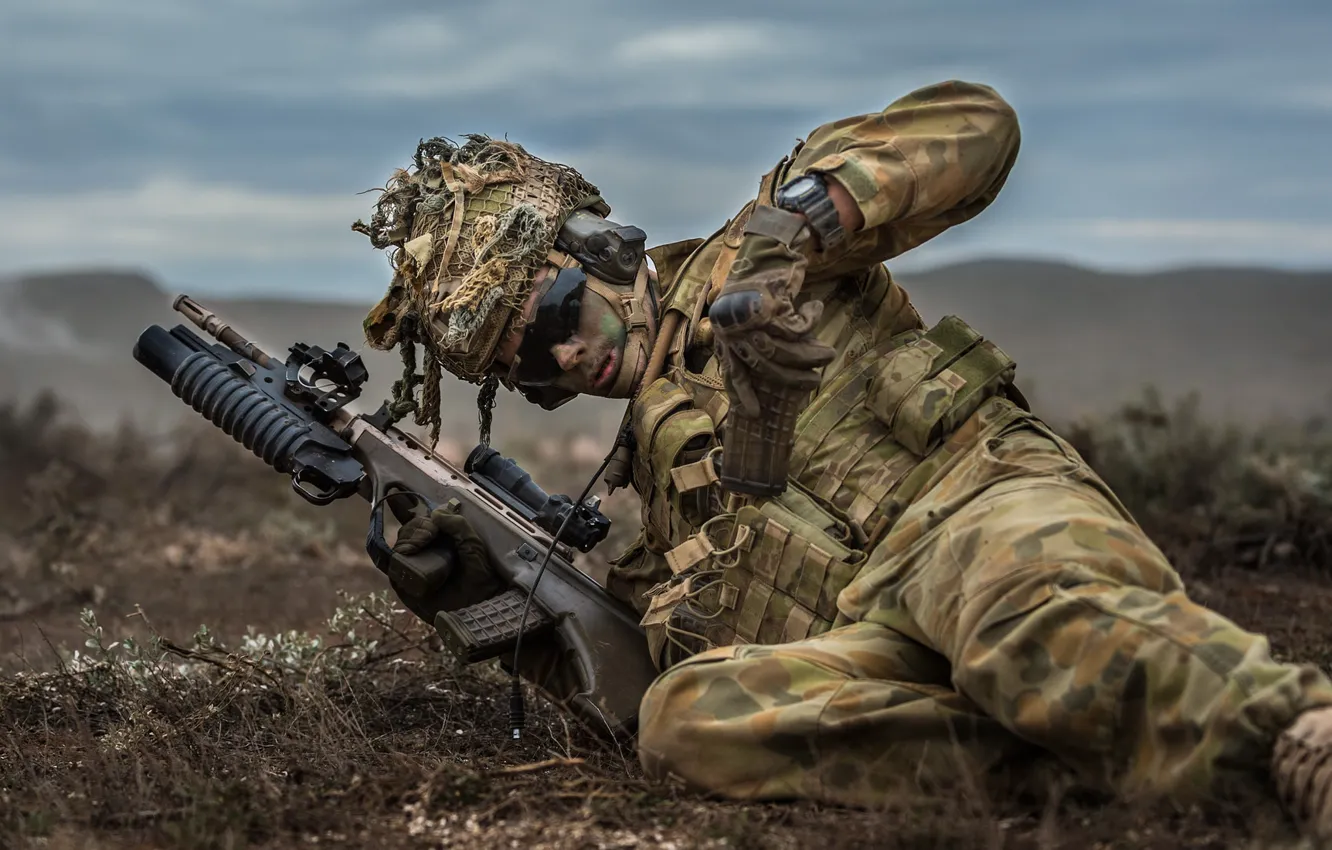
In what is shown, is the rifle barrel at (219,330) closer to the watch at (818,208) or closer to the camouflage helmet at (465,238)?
the camouflage helmet at (465,238)

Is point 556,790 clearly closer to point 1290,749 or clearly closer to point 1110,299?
point 1290,749

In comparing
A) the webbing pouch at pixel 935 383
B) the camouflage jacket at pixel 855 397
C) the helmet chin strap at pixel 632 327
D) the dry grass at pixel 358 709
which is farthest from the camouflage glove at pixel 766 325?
the dry grass at pixel 358 709

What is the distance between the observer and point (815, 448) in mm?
3969

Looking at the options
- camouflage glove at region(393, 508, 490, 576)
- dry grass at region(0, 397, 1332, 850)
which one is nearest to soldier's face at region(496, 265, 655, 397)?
camouflage glove at region(393, 508, 490, 576)

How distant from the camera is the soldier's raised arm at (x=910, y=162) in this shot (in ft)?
12.3

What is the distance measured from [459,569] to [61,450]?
28.9ft

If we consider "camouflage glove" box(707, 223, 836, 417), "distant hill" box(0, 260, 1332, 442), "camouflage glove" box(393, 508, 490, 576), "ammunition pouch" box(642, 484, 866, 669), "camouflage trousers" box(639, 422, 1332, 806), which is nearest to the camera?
"camouflage trousers" box(639, 422, 1332, 806)

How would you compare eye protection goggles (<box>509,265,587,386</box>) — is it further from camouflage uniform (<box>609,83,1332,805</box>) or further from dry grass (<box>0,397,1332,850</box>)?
dry grass (<box>0,397,1332,850</box>)

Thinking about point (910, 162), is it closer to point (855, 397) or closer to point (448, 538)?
point (855, 397)

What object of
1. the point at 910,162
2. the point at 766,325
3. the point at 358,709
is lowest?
the point at 358,709

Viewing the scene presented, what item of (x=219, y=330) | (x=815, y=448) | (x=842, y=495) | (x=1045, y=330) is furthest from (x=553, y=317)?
(x=1045, y=330)

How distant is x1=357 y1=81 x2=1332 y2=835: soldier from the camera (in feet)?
9.83

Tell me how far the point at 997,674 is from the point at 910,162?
136cm

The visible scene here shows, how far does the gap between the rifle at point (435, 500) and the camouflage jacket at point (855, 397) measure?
0.36 metres
